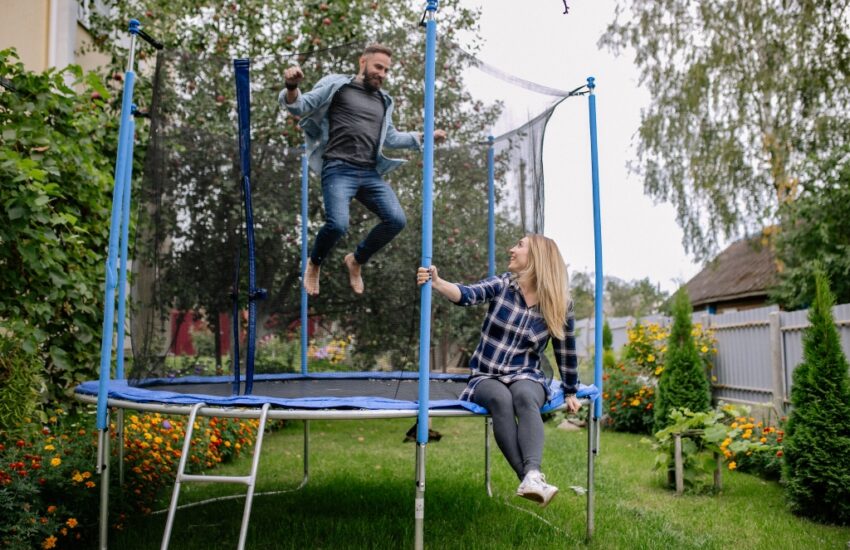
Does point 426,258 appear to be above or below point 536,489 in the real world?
above

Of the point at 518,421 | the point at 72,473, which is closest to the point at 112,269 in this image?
the point at 72,473

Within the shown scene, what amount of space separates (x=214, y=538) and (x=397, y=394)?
0.89m

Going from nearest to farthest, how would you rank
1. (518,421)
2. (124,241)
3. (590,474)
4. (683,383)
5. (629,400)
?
(518,421) < (590,474) < (124,241) < (683,383) < (629,400)

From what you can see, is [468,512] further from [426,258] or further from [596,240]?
[426,258]

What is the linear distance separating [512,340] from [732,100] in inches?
309

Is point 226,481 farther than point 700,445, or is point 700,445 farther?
point 700,445

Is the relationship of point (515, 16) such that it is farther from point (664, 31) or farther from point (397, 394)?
point (664, 31)

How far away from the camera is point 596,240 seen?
298cm

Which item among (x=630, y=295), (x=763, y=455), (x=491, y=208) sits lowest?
(x=763, y=455)

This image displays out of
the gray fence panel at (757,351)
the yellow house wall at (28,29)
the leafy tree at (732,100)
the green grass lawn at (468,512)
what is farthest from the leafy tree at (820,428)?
the leafy tree at (732,100)

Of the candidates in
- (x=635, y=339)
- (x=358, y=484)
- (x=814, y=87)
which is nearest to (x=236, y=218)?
(x=358, y=484)

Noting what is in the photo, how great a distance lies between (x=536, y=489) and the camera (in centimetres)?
212

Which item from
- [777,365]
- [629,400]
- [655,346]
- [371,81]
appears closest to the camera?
[371,81]

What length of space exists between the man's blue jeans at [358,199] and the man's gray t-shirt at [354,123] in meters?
0.04
